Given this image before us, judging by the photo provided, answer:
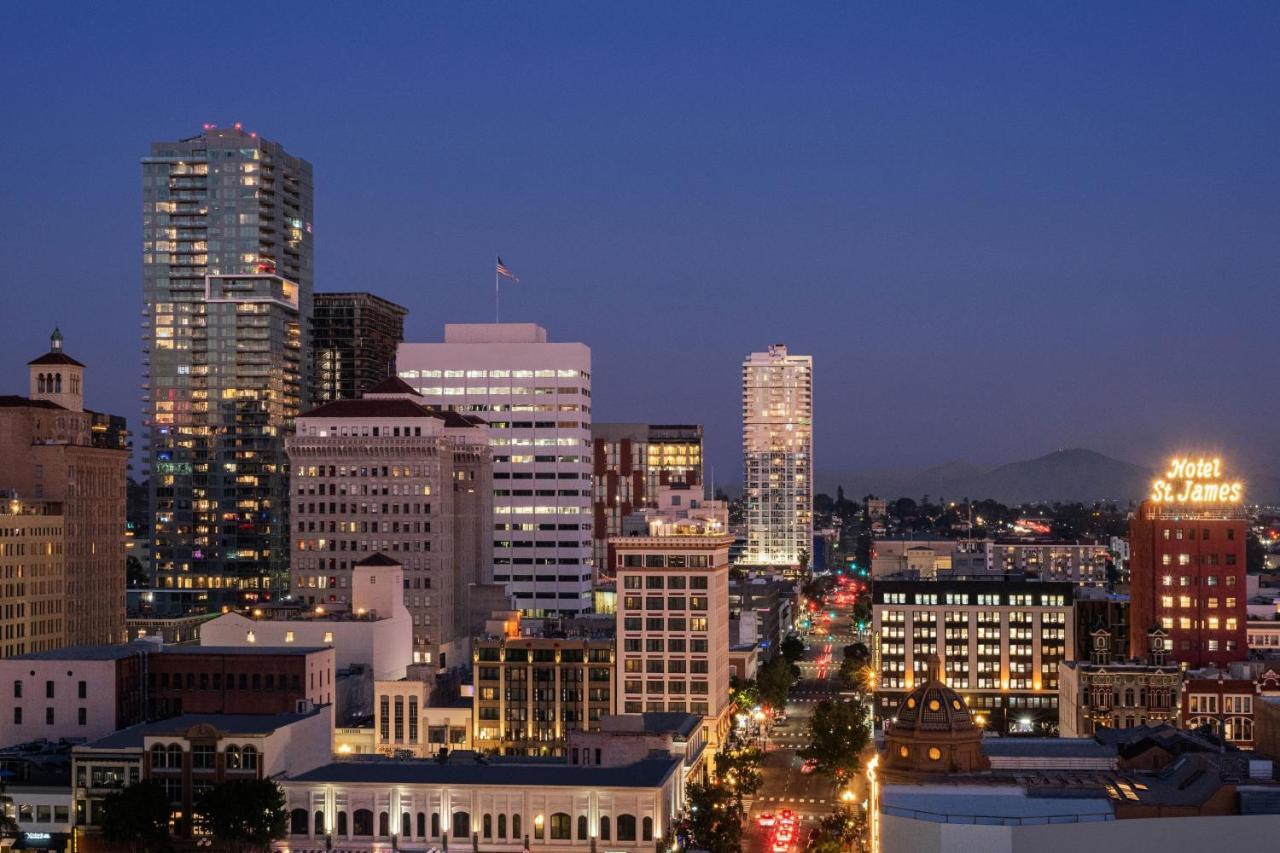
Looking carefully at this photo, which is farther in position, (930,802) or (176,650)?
(176,650)

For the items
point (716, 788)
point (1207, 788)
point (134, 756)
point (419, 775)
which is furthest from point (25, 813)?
point (1207, 788)

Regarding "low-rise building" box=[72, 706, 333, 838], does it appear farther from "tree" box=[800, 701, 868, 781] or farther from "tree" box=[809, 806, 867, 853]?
"tree" box=[800, 701, 868, 781]

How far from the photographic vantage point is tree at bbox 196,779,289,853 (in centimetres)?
14462

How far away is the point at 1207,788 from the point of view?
112375mm

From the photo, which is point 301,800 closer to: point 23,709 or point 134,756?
point 134,756

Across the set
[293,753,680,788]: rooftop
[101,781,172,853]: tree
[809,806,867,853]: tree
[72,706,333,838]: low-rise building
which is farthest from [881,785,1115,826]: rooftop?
[101,781,172,853]: tree

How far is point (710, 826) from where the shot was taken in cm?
15200

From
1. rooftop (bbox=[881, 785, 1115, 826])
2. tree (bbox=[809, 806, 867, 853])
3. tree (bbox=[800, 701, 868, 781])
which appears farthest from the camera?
tree (bbox=[800, 701, 868, 781])

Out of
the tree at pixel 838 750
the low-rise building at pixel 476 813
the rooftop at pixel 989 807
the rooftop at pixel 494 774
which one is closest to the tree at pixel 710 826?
the low-rise building at pixel 476 813

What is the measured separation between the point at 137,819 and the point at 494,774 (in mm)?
31147

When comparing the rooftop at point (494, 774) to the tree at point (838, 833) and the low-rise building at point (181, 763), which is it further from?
the tree at point (838, 833)

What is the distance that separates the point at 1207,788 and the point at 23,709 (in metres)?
126

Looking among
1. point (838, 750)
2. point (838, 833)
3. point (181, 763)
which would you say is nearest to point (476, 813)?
point (181, 763)

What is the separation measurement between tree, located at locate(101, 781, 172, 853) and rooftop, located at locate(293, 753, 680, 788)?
12.2 metres
